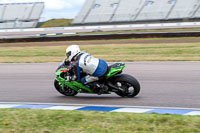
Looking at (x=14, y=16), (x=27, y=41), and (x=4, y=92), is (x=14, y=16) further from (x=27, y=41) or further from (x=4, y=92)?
(x=4, y=92)

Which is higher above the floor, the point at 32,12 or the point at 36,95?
the point at 32,12

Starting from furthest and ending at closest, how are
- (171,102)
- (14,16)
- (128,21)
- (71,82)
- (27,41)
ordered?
(14,16) → (128,21) → (27,41) → (71,82) → (171,102)

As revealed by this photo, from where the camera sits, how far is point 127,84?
24.2ft

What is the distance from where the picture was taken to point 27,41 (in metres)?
27.9

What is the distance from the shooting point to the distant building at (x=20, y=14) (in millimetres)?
55812

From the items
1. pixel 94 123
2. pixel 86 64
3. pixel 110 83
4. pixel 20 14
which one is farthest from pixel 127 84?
pixel 20 14

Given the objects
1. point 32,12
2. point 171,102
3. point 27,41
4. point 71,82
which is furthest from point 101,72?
point 32,12

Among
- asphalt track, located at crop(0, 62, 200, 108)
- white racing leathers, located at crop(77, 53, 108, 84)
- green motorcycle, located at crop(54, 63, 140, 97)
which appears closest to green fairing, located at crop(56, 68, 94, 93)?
green motorcycle, located at crop(54, 63, 140, 97)

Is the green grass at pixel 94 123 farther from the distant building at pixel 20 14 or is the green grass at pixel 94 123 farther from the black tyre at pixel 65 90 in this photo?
the distant building at pixel 20 14

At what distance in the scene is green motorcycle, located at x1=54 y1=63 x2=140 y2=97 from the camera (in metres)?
7.29

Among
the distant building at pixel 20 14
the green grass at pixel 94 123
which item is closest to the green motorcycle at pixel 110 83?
the green grass at pixel 94 123

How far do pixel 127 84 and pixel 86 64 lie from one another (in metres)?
1.07

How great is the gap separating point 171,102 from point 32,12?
53954 mm

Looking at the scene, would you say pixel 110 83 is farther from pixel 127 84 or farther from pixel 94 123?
pixel 94 123
